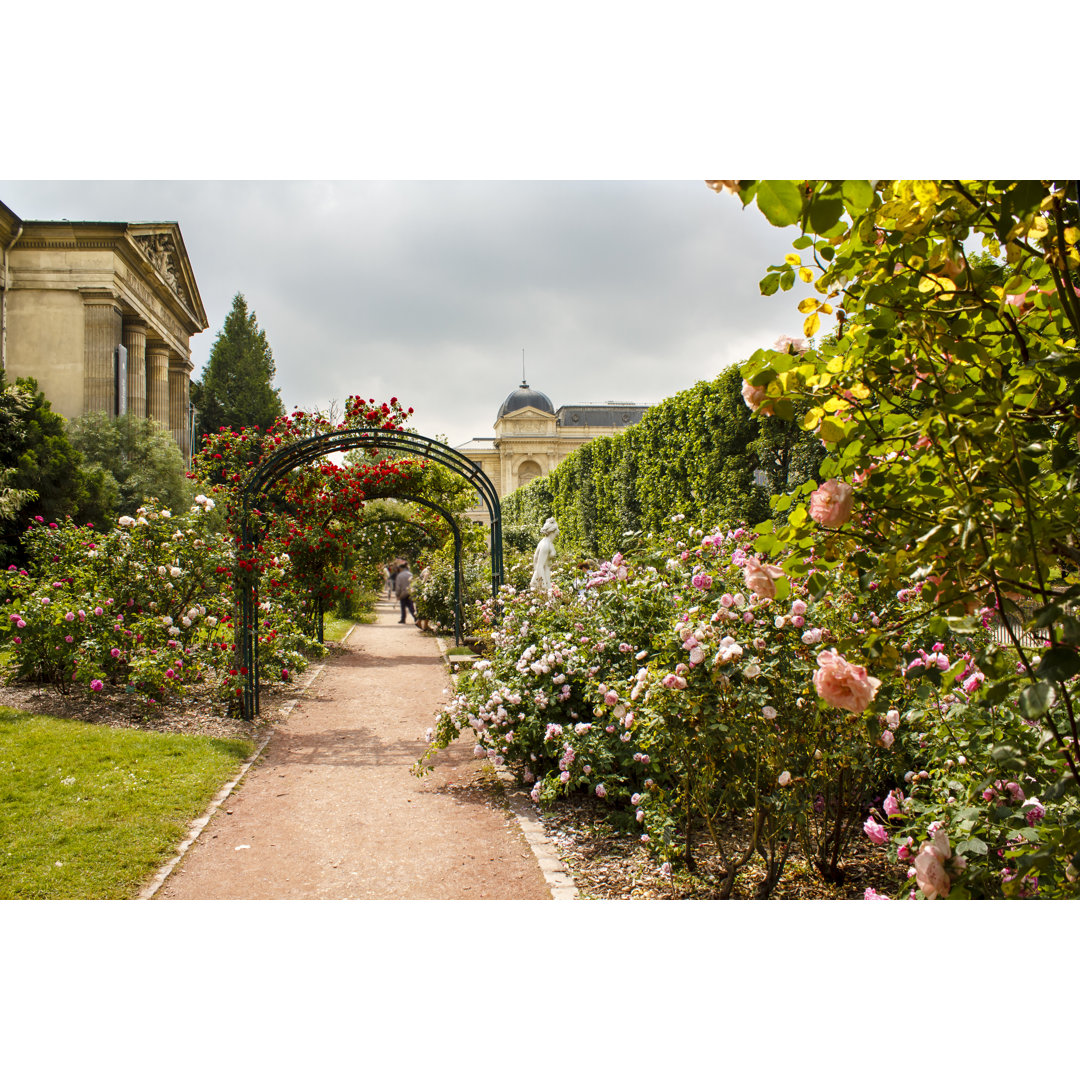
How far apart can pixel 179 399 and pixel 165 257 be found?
4.74 metres

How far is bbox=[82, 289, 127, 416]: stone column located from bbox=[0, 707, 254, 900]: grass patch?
16.6m

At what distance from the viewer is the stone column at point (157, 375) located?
2383cm

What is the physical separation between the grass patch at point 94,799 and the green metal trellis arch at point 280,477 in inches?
42.4

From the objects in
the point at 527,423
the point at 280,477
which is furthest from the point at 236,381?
the point at 280,477

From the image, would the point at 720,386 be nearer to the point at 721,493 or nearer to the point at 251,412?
the point at 721,493

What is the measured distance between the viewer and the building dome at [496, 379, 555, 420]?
45.8m

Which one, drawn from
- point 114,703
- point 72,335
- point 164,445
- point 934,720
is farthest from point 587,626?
point 72,335

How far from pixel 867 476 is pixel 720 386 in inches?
277

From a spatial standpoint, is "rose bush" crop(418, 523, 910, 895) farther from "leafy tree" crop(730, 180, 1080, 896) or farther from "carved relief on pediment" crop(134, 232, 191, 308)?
"carved relief on pediment" crop(134, 232, 191, 308)

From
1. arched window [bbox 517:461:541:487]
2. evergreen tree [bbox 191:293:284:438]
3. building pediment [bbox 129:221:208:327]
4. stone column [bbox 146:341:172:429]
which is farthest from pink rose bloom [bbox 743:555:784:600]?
arched window [bbox 517:461:541:487]

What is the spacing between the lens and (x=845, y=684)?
129cm

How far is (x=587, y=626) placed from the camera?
431cm

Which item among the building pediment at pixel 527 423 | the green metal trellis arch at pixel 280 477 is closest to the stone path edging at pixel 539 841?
the green metal trellis arch at pixel 280 477

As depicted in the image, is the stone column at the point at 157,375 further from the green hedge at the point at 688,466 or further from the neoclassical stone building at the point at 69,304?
the green hedge at the point at 688,466
